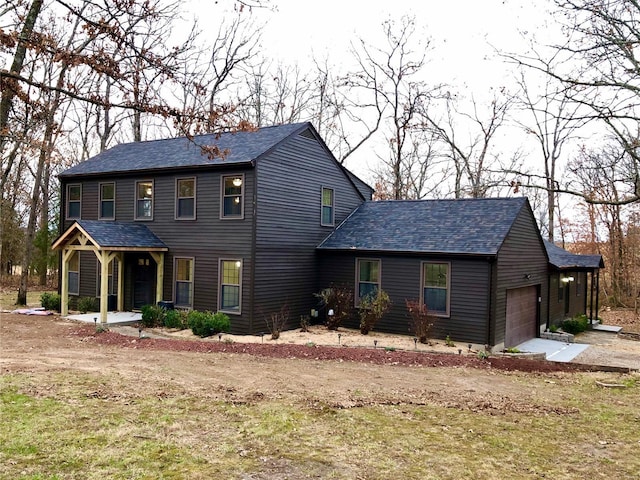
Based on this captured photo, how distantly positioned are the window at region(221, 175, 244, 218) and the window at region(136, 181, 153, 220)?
3.39 meters

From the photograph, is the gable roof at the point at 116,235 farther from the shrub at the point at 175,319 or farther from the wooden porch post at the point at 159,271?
the shrub at the point at 175,319

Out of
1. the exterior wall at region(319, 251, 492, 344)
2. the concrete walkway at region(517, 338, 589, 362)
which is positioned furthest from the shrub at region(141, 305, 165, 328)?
the concrete walkway at region(517, 338, 589, 362)

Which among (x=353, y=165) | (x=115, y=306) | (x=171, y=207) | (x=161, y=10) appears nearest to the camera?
(x=161, y=10)

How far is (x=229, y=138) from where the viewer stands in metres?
18.2

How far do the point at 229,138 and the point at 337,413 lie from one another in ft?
41.5

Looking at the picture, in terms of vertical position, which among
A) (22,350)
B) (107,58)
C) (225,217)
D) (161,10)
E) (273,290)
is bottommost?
(22,350)

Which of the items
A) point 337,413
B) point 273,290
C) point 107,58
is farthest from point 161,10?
point 273,290

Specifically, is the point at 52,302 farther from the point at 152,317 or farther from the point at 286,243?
the point at 286,243

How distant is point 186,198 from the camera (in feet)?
55.8

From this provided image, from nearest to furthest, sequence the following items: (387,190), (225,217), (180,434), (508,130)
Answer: (180,434)
(225,217)
(508,130)
(387,190)

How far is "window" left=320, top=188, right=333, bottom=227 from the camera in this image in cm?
1861

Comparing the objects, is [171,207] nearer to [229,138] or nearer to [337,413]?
[229,138]

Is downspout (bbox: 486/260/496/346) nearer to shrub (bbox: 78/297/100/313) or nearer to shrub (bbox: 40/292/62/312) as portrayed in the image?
shrub (bbox: 78/297/100/313)

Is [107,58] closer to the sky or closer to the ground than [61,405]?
closer to the sky
